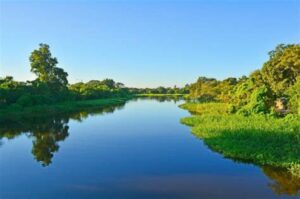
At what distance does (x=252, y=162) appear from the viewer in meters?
17.2

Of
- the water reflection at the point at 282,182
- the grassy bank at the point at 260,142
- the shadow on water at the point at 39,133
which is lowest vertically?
the shadow on water at the point at 39,133

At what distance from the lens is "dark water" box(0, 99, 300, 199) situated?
1323 centimetres

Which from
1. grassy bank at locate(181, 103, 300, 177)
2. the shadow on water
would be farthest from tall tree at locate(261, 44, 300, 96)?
the shadow on water

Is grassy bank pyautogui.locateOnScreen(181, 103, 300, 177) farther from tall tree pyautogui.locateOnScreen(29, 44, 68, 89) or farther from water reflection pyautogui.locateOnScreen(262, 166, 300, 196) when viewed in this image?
tall tree pyautogui.locateOnScreen(29, 44, 68, 89)

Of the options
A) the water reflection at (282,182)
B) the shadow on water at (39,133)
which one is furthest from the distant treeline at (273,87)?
the shadow on water at (39,133)

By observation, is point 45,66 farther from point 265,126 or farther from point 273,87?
point 265,126

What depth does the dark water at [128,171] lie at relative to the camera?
13.2 metres

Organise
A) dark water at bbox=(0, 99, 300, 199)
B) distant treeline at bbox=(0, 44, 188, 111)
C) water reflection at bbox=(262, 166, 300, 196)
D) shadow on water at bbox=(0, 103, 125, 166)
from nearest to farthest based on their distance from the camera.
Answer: water reflection at bbox=(262, 166, 300, 196)
dark water at bbox=(0, 99, 300, 199)
shadow on water at bbox=(0, 103, 125, 166)
distant treeline at bbox=(0, 44, 188, 111)

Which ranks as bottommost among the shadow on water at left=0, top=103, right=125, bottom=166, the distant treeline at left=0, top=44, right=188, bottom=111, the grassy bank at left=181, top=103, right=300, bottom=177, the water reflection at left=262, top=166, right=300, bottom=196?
the shadow on water at left=0, top=103, right=125, bottom=166

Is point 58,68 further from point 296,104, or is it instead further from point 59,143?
point 296,104

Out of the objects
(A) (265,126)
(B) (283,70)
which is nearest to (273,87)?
(B) (283,70)

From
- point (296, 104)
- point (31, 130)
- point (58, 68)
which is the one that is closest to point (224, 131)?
point (296, 104)

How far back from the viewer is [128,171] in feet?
53.9

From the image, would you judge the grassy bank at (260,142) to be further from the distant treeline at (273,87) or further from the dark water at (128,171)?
the distant treeline at (273,87)
